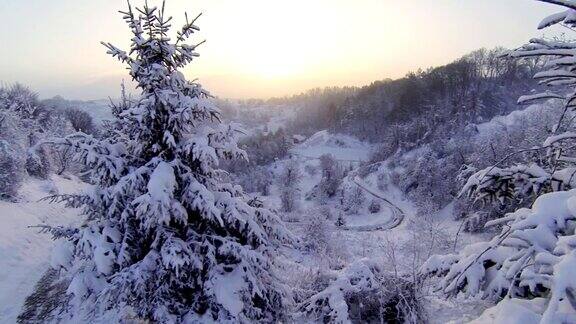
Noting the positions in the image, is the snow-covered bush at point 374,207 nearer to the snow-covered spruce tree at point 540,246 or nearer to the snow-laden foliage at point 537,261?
the snow-covered spruce tree at point 540,246

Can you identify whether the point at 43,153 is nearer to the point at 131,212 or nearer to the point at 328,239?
the point at 328,239

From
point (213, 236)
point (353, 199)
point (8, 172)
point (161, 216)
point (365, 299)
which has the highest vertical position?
point (161, 216)

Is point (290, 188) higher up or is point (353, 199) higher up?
point (290, 188)

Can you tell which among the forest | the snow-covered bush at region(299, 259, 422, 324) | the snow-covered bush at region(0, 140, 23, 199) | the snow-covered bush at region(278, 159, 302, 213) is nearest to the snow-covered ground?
the forest

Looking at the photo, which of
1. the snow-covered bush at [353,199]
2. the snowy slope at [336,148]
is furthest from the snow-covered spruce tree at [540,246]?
the snowy slope at [336,148]

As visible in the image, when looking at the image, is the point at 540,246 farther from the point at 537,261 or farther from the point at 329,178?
the point at 329,178

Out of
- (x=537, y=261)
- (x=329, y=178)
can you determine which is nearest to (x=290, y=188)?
(x=329, y=178)

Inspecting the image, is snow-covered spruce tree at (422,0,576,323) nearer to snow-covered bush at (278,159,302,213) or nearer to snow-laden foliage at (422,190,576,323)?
snow-laden foliage at (422,190,576,323)
